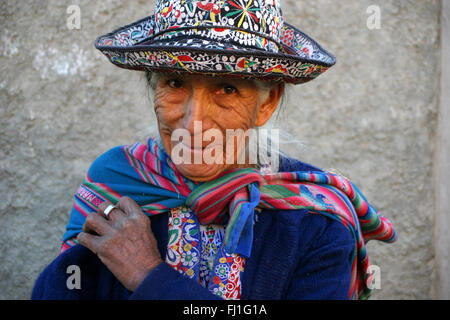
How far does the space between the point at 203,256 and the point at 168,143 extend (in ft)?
1.51

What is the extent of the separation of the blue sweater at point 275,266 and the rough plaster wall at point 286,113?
47.4 inches

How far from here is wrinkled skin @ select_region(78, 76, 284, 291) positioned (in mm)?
1391

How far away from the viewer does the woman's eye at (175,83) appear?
1.49 meters

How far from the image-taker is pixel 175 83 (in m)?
1.50

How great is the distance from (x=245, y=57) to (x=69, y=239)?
1054 millimetres

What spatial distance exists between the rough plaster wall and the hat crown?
1248 millimetres

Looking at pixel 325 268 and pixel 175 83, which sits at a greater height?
pixel 175 83

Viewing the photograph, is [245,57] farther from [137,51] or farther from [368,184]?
[368,184]

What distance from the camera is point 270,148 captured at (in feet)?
6.25

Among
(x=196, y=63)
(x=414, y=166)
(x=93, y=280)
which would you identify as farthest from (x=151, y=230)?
(x=414, y=166)
